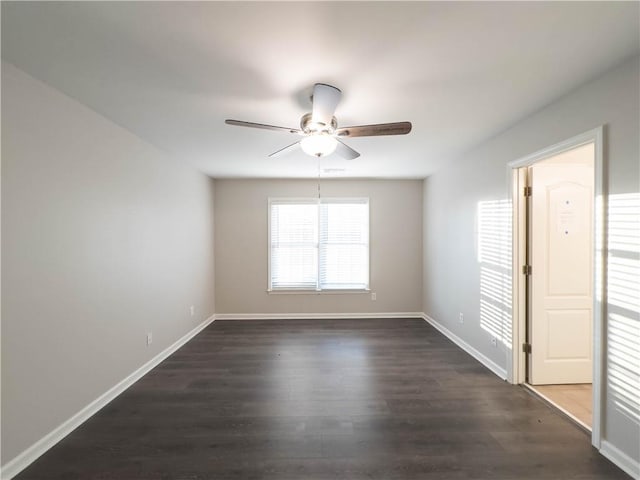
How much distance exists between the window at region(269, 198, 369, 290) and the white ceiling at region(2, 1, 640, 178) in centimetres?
248

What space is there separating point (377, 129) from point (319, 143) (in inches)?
16.8

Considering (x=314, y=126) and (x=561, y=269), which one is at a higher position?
(x=314, y=126)

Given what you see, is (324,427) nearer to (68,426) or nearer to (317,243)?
(68,426)

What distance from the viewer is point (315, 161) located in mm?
3770

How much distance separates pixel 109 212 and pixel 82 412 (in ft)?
5.21

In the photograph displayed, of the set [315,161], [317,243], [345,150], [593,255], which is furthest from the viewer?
[317,243]

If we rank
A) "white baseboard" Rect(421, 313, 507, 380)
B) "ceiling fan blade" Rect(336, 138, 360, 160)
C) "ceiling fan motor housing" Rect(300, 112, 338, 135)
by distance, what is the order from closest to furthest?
"ceiling fan motor housing" Rect(300, 112, 338, 135) < "ceiling fan blade" Rect(336, 138, 360, 160) < "white baseboard" Rect(421, 313, 507, 380)

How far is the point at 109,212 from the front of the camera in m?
2.46

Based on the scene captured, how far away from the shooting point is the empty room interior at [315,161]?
151 cm

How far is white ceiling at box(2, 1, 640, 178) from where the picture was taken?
1.32m

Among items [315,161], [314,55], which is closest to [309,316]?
[315,161]

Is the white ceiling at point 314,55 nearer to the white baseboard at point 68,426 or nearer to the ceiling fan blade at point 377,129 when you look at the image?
the ceiling fan blade at point 377,129

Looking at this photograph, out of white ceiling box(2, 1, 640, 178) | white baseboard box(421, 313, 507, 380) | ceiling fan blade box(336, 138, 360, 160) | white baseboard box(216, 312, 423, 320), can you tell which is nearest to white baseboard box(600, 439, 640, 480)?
white baseboard box(421, 313, 507, 380)

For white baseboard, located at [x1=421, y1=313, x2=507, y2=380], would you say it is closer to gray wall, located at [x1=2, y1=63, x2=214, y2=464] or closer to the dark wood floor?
the dark wood floor
